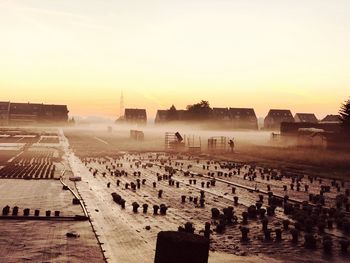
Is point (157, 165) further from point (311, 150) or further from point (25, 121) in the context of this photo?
point (25, 121)

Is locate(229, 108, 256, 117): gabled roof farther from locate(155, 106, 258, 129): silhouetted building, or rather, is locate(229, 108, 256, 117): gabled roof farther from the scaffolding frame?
the scaffolding frame

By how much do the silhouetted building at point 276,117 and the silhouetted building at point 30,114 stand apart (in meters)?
77.8

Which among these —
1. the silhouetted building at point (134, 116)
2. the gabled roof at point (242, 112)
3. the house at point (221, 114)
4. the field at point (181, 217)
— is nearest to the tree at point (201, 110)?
the house at point (221, 114)

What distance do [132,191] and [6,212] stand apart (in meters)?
7.82

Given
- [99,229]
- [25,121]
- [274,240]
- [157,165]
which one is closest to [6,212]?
[99,229]

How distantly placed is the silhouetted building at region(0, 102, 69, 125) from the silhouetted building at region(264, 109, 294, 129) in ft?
255

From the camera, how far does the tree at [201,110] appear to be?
115062 millimetres

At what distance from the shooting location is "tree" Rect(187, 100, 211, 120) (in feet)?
378

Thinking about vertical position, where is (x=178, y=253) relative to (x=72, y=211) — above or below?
above

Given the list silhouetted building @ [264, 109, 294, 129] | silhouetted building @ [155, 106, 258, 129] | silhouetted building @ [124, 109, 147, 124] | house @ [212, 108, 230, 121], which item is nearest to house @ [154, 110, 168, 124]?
silhouetted building @ [124, 109, 147, 124]

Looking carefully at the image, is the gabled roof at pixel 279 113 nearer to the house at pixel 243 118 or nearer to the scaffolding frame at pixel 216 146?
the house at pixel 243 118

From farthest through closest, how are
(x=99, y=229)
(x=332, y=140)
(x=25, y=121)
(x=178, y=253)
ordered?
(x=25, y=121) → (x=332, y=140) → (x=99, y=229) → (x=178, y=253)

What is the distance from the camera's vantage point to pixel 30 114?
16000 cm

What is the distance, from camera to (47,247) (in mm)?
11570
